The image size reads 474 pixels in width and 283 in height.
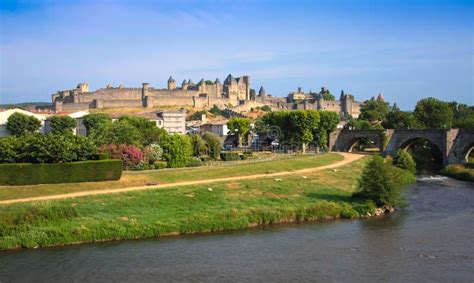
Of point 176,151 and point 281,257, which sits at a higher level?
point 176,151

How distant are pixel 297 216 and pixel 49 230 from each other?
11.3 meters

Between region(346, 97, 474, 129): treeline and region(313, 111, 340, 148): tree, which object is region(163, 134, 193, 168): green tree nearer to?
region(313, 111, 340, 148): tree

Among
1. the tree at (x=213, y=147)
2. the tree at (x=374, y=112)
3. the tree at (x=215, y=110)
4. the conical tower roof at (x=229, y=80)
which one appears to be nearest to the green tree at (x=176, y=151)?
the tree at (x=213, y=147)

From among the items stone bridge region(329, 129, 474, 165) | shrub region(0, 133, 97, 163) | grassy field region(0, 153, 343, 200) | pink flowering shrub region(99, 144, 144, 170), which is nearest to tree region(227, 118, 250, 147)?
stone bridge region(329, 129, 474, 165)

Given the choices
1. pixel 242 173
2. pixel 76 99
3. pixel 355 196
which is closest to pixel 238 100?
pixel 76 99

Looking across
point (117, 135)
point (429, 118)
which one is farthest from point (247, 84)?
point (117, 135)

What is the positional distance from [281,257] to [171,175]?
14786 mm

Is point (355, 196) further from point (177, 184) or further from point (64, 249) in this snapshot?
point (64, 249)

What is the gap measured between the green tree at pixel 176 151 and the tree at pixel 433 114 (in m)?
39.3

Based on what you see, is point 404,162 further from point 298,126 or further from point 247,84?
point 247,84

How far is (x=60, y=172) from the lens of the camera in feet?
93.5

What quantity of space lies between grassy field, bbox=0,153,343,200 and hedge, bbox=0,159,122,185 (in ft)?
1.59

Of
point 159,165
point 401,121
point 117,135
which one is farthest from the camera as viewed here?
point 401,121

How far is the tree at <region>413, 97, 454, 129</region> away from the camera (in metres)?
68.2
